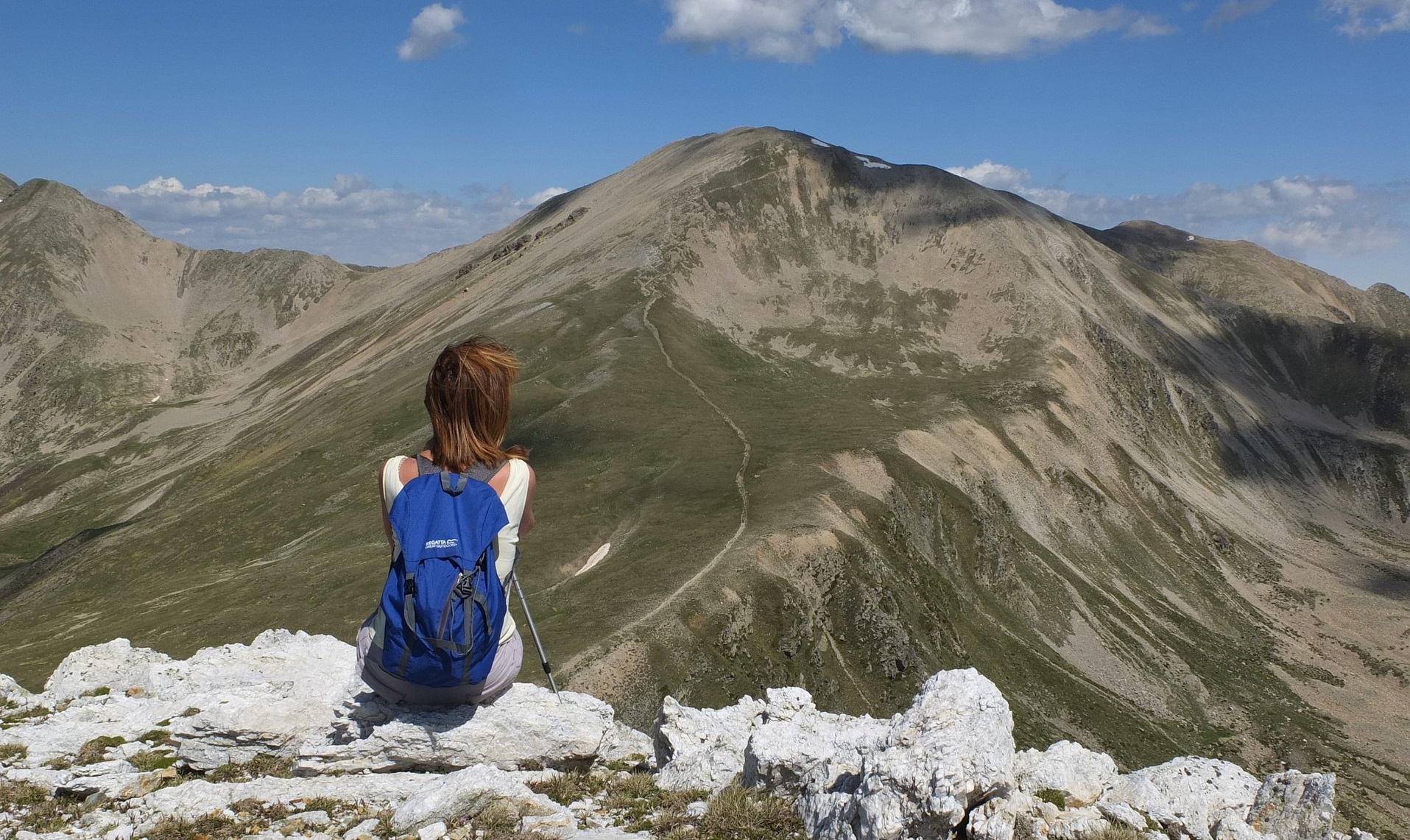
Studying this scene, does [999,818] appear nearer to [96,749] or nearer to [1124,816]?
[1124,816]

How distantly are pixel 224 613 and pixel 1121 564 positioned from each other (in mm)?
95260

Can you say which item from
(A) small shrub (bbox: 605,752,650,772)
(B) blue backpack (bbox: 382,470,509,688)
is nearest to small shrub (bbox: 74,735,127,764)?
(B) blue backpack (bbox: 382,470,509,688)

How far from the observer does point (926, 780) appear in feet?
38.1

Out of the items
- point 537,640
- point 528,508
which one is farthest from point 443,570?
point 537,640

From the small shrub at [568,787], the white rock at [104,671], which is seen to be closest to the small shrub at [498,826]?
the small shrub at [568,787]

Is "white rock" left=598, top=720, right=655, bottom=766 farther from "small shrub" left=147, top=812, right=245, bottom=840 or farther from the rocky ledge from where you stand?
"small shrub" left=147, top=812, right=245, bottom=840

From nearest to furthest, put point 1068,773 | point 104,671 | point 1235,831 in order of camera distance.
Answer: point 1235,831 < point 1068,773 < point 104,671

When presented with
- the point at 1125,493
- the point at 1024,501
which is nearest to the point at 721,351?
the point at 1024,501

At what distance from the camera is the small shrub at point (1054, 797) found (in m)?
13.0

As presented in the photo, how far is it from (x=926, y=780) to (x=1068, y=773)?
3651mm

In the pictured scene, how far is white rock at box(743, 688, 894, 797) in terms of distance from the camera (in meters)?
12.6

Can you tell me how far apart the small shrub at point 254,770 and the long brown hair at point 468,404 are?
5.88 m

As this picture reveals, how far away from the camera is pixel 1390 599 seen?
121 meters

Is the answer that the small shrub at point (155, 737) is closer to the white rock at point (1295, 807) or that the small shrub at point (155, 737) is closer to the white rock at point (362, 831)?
the white rock at point (362, 831)
